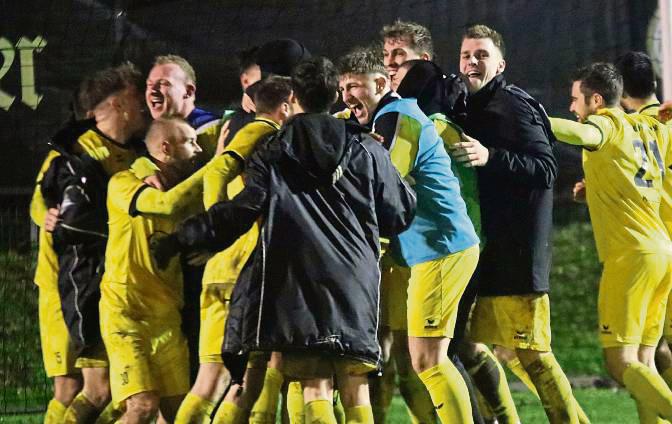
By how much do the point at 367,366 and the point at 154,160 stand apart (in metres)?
1.54

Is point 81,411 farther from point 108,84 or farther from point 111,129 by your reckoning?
point 108,84

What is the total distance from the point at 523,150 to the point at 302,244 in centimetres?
177

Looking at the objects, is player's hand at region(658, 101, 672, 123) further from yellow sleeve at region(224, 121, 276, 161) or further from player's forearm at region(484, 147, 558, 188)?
yellow sleeve at region(224, 121, 276, 161)

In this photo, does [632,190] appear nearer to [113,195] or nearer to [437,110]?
[437,110]

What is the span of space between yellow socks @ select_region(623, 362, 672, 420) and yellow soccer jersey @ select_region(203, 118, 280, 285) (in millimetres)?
1903

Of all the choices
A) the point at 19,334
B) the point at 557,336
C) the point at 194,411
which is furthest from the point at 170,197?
the point at 557,336

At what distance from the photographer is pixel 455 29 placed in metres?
9.16

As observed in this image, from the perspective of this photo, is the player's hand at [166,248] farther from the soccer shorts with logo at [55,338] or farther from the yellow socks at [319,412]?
the soccer shorts with logo at [55,338]

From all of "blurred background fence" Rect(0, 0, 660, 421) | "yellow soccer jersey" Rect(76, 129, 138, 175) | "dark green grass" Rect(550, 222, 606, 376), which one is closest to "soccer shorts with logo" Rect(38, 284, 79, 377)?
"yellow soccer jersey" Rect(76, 129, 138, 175)

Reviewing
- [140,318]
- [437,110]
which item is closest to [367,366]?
[140,318]

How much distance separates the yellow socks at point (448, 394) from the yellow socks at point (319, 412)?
0.90m

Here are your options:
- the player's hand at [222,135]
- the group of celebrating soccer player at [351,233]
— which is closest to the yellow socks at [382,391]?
the group of celebrating soccer player at [351,233]

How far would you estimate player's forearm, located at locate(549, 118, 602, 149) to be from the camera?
648 cm

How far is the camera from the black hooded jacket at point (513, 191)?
6562 mm
